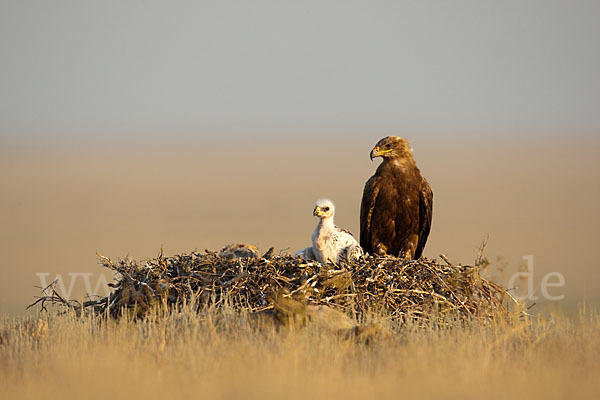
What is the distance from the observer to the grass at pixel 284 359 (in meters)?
7.95

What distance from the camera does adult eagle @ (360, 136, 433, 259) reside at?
1293 centimetres

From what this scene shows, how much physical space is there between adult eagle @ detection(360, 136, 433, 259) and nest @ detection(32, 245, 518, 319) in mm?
1488

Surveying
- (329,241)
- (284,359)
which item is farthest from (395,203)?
(284,359)

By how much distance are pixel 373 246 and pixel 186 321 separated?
430cm

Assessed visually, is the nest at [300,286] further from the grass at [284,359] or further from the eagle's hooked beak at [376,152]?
the eagle's hooked beak at [376,152]

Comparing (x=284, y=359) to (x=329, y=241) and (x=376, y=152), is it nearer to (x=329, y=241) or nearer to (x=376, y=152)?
(x=329, y=241)

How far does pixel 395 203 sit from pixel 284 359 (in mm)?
4974

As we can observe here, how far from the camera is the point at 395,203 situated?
12961mm

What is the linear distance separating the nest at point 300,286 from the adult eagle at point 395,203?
149 cm

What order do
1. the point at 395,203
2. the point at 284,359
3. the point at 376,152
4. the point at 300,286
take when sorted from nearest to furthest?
1. the point at 284,359
2. the point at 300,286
3. the point at 376,152
4. the point at 395,203

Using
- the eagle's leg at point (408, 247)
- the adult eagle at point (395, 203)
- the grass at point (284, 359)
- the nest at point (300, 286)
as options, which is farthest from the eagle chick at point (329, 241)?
the eagle's leg at point (408, 247)

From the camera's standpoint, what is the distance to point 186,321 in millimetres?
9852

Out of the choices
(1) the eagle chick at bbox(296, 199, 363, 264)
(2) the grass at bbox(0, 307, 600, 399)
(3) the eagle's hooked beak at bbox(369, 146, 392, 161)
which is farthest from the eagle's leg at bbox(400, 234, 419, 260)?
(2) the grass at bbox(0, 307, 600, 399)

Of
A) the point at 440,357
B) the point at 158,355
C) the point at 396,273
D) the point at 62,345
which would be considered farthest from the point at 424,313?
the point at 62,345
